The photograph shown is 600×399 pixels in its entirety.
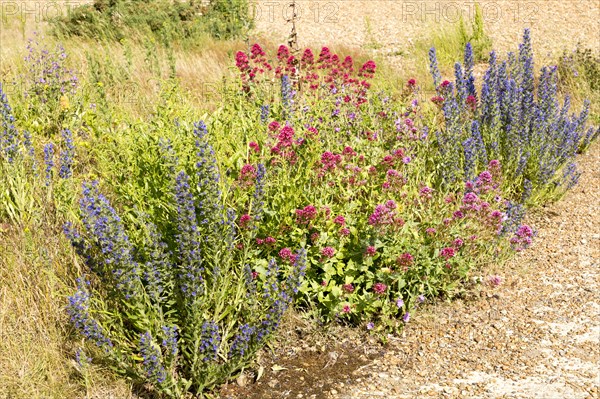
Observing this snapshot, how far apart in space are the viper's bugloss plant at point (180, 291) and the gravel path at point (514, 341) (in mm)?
610

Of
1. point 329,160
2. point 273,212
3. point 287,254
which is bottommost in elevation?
point 287,254

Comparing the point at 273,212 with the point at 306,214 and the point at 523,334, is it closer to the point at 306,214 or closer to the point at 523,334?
the point at 306,214

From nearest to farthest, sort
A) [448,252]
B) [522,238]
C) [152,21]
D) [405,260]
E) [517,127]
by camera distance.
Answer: [405,260], [448,252], [522,238], [517,127], [152,21]

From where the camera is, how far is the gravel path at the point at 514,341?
3141mm

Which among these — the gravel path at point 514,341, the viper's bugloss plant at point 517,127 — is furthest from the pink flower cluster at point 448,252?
the viper's bugloss plant at point 517,127

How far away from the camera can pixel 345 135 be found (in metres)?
4.77

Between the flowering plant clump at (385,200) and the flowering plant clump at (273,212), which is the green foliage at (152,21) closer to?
the flowering plant clump at (273,212)

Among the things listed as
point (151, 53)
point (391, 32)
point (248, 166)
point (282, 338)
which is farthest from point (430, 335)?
point (391, 32)

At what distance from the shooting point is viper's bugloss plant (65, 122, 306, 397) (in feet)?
9.23

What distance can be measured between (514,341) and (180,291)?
189cm

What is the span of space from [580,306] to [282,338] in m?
1.85

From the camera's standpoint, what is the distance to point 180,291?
124 inches

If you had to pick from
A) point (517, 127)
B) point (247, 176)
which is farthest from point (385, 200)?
point (517, 127)

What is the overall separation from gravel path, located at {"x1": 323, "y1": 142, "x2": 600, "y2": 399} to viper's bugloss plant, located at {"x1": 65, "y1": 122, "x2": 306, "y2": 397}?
0.61 meters
